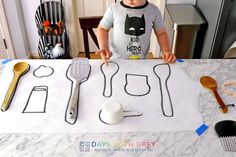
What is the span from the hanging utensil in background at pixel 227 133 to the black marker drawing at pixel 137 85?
0.26 metres

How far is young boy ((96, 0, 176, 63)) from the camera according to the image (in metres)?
1.26

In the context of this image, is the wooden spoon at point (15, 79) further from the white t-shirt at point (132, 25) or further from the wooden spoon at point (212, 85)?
the wooden spoon at point (212, 85)

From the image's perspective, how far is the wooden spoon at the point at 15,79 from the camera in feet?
3.00

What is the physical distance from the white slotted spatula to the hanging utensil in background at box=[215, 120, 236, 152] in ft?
1.43

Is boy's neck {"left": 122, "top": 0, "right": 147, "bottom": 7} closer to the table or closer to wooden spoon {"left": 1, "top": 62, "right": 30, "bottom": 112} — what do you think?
wooden spoon {"left": 1, "top": 62, "right": 30, "bottom": 112}

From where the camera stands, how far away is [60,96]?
0.96 meters

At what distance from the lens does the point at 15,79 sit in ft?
3.35

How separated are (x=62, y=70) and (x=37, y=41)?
160 cm

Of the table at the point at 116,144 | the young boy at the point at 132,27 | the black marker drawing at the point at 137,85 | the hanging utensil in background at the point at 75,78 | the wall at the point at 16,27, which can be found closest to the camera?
the table at the point at 116,144

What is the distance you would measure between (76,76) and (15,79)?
8.6 inches

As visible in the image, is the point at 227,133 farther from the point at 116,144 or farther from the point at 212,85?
the point at 116,144

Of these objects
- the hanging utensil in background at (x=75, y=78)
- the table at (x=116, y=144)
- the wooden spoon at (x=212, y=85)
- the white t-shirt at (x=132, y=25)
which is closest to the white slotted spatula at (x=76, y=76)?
the hanging utensil in background at (x=75, y=78)

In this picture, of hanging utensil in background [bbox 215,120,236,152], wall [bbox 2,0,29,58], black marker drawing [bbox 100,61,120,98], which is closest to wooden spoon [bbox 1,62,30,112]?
black marker drawing [bbox 100,61,120,98]

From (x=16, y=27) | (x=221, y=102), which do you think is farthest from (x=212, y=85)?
(x=16, y=27)
